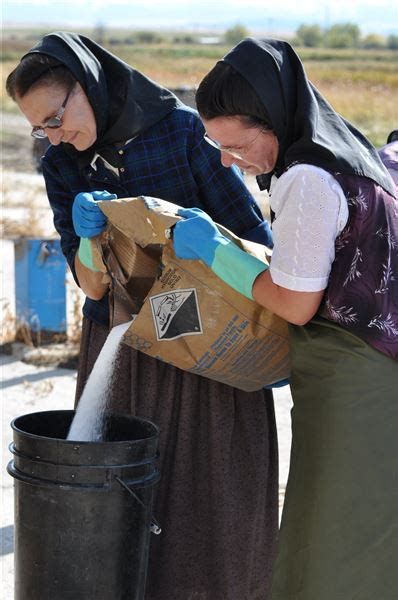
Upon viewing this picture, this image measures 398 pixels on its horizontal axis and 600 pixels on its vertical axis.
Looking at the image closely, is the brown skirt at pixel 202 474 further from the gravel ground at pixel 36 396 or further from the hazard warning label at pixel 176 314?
the gravel ground at pixel 36 396

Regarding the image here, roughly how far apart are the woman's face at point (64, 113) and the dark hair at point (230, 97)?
19.3 inches

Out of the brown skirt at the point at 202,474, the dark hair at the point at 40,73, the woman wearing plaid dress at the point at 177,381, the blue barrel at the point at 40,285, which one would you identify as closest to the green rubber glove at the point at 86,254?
the woman wearing plaid dress at the point at 177,381

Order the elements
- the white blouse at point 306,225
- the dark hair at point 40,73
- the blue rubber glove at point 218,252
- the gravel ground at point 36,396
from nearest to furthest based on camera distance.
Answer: the white blouse at point 306,225 < the blue rubber glove at point 218,252 < the dark hair at point 40,73 < the gravel ground at point 36,396

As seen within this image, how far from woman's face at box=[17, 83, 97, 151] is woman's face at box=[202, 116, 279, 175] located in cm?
49

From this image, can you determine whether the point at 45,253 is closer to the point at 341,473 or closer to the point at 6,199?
the point at 341,473

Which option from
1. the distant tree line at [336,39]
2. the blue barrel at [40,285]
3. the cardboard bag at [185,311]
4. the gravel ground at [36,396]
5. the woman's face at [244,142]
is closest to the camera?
the woman's face at [244,142]

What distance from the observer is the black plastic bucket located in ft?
8.35

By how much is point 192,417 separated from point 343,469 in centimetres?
64

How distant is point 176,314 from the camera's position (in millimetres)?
2678

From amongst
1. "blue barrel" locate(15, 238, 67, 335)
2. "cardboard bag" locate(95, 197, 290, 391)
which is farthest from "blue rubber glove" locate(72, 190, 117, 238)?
"blue barrel" locate(15, 238, 67, 335)

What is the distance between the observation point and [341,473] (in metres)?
2.42

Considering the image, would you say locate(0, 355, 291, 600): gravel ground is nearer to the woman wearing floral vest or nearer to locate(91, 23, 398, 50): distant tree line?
the woman wearing floral vest

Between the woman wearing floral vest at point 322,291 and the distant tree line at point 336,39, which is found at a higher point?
the woman wearing floral vest at point 322,291

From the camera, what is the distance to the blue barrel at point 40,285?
610 centimetres
